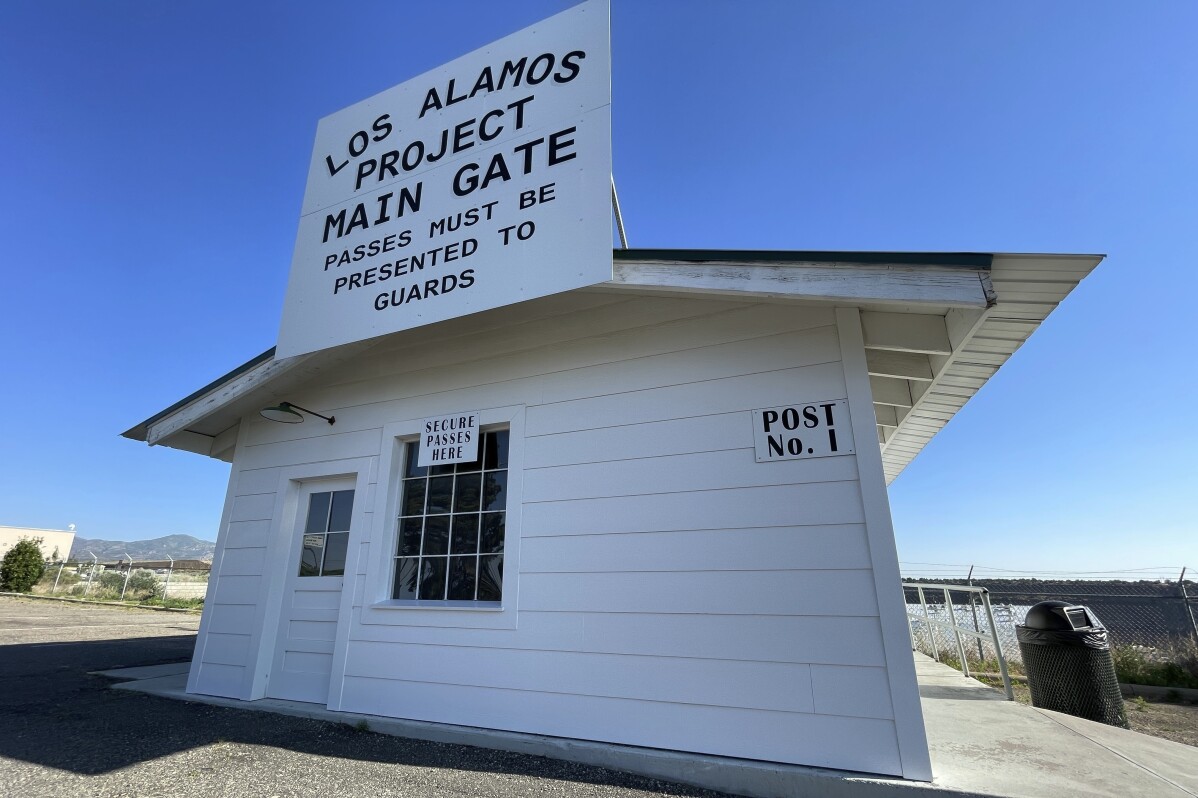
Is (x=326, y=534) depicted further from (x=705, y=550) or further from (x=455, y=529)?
(x=705, y=550)

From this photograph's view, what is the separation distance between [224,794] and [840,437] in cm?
392

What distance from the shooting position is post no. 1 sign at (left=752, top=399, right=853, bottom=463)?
3.30 metres

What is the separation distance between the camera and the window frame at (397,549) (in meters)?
4.00

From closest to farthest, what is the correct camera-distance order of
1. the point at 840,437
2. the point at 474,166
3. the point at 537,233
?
the point at 840,437 < the point at 537,233 < the point at 474,166

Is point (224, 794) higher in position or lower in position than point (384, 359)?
lower

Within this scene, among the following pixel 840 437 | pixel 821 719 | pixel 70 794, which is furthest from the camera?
pixel 840 437

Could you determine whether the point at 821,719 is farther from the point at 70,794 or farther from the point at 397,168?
the point at 397,168

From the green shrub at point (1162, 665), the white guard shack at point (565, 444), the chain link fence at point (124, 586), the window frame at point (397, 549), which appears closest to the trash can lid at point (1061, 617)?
the white guard shack at point (565, 444)

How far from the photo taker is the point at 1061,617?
486 cm

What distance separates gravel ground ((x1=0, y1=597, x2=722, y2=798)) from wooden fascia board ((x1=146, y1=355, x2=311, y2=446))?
2471mm

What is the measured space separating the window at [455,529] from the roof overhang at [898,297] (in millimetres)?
1257

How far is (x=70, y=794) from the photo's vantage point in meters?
2.79

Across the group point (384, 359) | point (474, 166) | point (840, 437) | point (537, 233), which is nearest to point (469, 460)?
point (384, 359)

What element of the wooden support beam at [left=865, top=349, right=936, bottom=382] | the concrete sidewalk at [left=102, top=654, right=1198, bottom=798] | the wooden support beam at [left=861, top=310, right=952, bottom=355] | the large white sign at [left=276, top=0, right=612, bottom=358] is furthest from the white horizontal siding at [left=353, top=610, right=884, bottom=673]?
the large white sign at [left=276, top=0, right=612, bottom=358]
